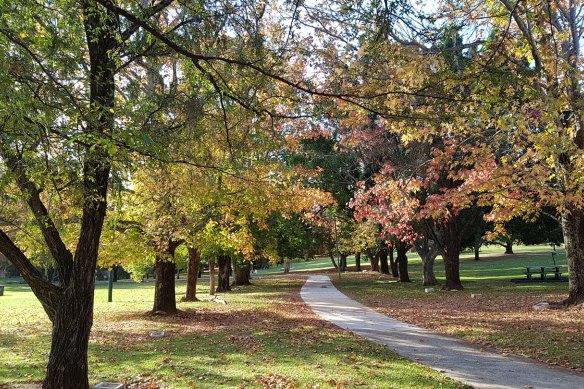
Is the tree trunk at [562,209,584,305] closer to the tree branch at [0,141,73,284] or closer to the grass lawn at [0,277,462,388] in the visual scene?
the grass lawn at [0,277,462,388]

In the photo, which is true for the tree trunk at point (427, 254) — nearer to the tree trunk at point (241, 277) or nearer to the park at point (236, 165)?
the park at point (236, 165)

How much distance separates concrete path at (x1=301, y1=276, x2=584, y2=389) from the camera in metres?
6.45

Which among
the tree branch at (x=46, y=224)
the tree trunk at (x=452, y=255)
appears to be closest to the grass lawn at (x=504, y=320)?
the tree trunk at (x=452, y=255)

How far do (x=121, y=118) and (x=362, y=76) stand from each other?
355cm

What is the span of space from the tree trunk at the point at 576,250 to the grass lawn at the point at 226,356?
703 cm

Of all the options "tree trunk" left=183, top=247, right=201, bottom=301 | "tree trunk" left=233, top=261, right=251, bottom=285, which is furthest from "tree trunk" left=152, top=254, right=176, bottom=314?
"tree trunk" left=233, top=261, right=251, bottom=285

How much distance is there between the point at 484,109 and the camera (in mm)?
5891

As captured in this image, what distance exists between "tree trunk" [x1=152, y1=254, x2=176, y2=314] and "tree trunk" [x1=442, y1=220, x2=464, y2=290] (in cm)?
1305

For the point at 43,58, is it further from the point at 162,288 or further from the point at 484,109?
the point at 162,288

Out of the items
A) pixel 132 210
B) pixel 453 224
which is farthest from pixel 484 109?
pixel 453 224

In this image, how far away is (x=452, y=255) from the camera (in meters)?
22.7

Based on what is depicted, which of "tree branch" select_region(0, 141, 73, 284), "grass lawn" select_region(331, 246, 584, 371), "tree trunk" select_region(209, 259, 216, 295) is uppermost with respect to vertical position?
"tree branch" select_region(0, 141, 73, 284)

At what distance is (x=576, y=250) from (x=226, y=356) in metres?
10.3

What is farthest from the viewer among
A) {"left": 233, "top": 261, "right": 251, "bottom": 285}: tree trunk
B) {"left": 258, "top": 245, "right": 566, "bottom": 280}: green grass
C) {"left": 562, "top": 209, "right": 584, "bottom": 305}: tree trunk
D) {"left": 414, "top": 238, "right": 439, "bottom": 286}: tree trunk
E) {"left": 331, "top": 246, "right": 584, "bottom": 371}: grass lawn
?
{"left": 258, "top": 245, "right": 566, "bottom": 280}: green grass
